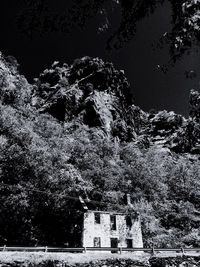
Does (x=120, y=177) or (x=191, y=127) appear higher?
(x=120, y=177)

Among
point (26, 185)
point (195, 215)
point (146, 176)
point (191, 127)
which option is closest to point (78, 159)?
point (146, 176)

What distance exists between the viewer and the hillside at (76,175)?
35.9m

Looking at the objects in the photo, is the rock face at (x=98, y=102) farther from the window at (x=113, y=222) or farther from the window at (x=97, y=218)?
the window at (x=97, y=218)

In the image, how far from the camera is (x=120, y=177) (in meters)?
56.5

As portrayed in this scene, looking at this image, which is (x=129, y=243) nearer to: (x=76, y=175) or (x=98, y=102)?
(x=76, y=175)

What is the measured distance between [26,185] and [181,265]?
19.6 meters

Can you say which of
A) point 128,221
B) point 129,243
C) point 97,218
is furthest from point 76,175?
point 129,243

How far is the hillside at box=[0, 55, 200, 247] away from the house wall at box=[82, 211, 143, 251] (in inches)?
87.2

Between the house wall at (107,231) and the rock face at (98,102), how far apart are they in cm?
3284

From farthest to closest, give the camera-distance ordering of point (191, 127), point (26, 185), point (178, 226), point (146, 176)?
1. point (146, 176)
2. point (178, 226)
3. point (26, 185)
4. point (191, 127)

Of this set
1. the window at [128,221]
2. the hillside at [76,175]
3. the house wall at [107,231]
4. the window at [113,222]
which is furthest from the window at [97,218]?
the window at [128,221]

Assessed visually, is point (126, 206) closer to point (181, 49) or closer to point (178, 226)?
point (178, 226)

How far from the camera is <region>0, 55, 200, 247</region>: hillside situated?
35.9 meters

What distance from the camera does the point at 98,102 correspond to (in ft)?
315
